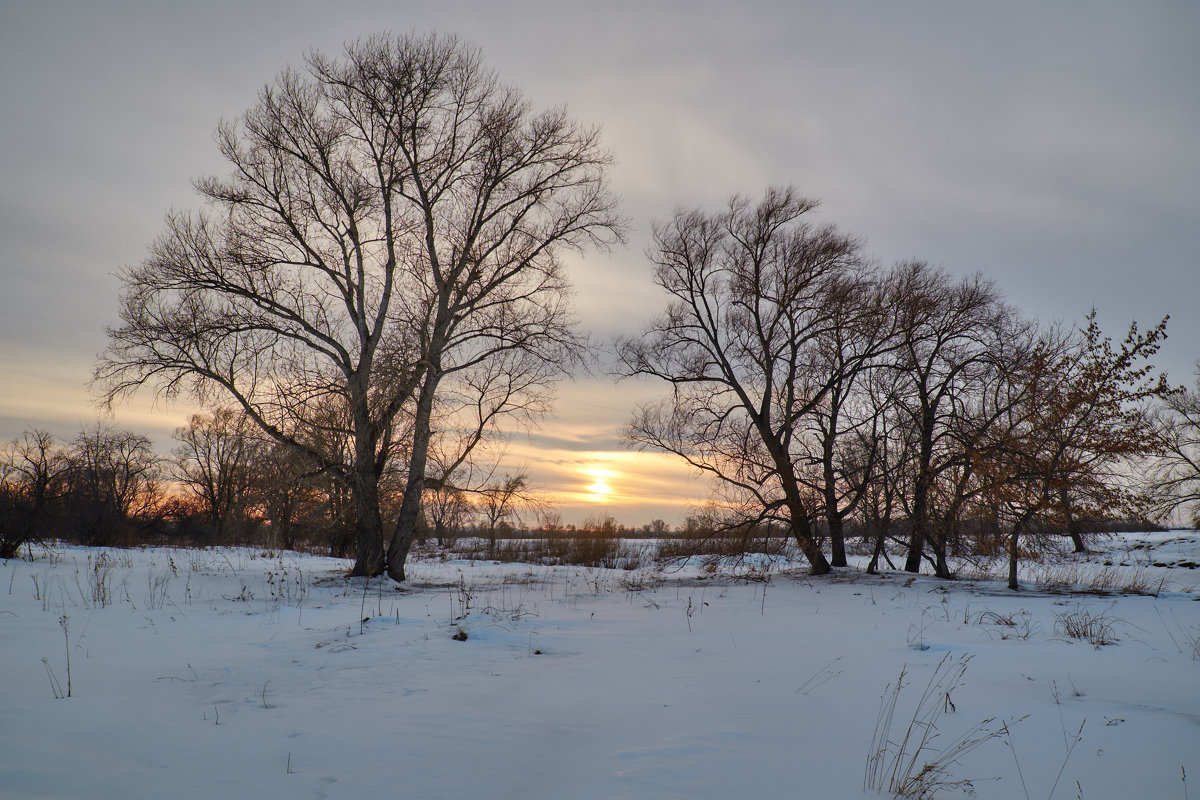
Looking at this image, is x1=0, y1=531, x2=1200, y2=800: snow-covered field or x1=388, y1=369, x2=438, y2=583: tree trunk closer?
x1=0, y1=531, x2=1200, y2=800: snow-covered field

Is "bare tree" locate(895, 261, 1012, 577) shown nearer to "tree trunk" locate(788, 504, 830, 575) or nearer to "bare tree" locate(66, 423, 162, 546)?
"tree trunk" locate(788, 504, 830, 575)

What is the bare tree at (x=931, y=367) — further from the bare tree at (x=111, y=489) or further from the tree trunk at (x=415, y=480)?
the bare tree at (x=111, y=489)

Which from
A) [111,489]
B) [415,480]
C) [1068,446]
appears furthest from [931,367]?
[111,489]

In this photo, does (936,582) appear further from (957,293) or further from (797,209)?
(797,209)

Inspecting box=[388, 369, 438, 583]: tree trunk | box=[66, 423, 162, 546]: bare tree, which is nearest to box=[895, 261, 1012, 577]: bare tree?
box=[388, 369, 438, 583]: tree trunk

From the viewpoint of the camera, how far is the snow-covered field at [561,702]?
339 cm

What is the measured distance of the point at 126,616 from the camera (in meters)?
7.98

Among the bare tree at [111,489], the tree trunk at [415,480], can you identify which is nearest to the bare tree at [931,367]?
the tree trunk at [415,480]

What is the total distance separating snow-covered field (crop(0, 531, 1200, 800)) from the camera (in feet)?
11.1

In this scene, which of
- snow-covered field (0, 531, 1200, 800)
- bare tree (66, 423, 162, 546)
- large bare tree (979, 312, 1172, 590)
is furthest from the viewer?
bare tree (66, 423, 162, 546)

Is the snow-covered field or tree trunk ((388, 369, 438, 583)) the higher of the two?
tree trunk ((388, 369, 438, 583))

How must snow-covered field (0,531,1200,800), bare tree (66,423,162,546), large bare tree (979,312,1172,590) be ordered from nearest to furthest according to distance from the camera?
snow-covered field (0,531,1200,800) → large bare tree (979,312,1172,590) → bare tree (66,423,162,546)

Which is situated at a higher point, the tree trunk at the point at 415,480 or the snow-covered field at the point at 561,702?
the tree trunk at the point at 415,480

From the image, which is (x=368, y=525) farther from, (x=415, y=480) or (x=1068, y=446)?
(x=1068, y=446)
